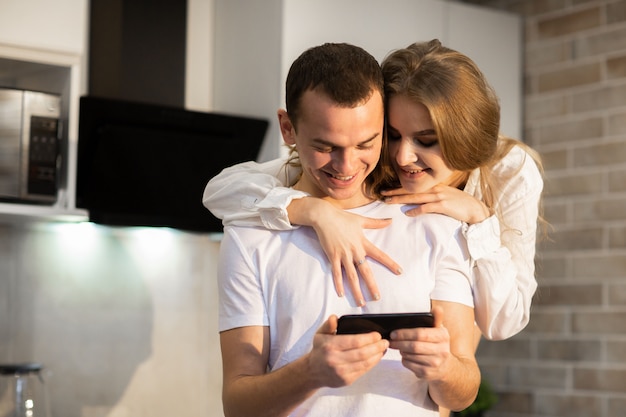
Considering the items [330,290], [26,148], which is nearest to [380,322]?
[330,290]

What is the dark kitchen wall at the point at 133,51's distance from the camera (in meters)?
3.18

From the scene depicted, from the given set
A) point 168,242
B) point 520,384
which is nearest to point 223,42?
point 168,242

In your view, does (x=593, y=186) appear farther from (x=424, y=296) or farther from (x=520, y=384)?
(x=424, y=296)

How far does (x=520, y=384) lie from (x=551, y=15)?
55.5 inches

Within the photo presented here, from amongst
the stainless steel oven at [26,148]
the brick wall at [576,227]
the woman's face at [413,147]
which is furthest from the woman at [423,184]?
the brick wall at [576,227]

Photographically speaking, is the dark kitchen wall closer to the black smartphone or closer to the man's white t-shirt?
A: the man's white t-shirt

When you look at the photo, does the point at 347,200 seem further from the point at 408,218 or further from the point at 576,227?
the point at 576,227

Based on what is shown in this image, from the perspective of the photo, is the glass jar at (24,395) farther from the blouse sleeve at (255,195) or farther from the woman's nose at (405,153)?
the woman's nose at (405,153)

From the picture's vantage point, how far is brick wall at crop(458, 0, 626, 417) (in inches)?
137

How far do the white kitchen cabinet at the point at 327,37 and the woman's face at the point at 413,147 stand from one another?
1.64 metres

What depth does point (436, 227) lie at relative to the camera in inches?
62.1

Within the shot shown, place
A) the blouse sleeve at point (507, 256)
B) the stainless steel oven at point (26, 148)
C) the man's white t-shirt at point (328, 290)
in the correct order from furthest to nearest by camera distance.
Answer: the stainless steel oven at point (26, 148)
the blouse sleeve at point (507, 256)
the man's white t-shirt at point (328, 290)

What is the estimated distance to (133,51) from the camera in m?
3.21

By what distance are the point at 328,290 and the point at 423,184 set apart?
0.82 feet
